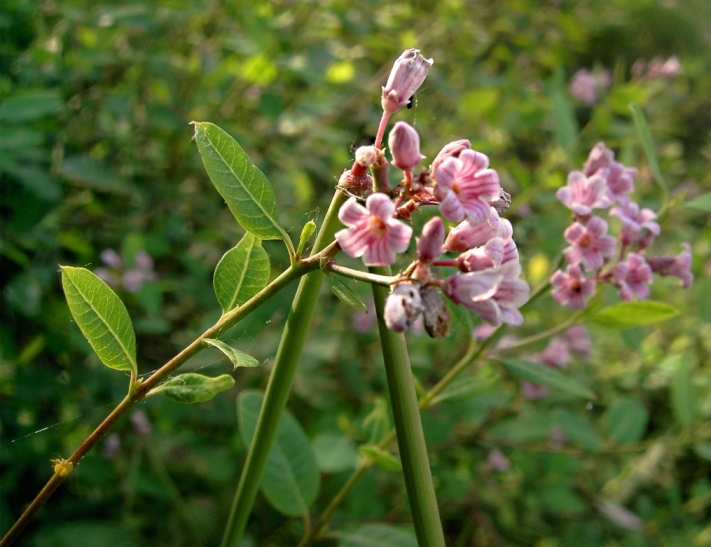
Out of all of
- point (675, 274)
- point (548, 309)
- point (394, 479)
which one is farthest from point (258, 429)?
point (548, 309)

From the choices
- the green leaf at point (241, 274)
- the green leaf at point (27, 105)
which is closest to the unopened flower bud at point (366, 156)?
the green leaf at point (241, 274)

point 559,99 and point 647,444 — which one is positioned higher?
point 559,99

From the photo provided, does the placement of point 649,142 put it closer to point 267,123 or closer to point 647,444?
point 647,444

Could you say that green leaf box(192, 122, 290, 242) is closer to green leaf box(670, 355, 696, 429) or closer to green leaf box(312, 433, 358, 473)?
green leaf box(312, 433, 358, 473)

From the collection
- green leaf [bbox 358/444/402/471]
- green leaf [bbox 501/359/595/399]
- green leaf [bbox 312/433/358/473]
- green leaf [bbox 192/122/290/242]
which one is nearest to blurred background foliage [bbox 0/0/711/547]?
green leaf [bbox 312/433/358/473]

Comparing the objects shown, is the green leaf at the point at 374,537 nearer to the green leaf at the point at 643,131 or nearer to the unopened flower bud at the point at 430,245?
the unopened flower bud at the point at 430,245
